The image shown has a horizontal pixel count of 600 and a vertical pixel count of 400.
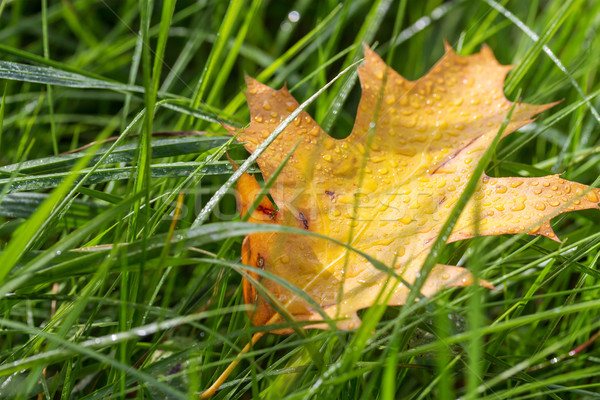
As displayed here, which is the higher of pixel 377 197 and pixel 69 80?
pixel 69 80

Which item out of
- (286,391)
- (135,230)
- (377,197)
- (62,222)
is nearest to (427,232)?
(377,197)

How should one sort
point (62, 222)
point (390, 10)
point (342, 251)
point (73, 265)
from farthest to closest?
point (390, 10), point (62, 222), point (342, 251), point (73, 265)

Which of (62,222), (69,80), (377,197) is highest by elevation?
(69,80)

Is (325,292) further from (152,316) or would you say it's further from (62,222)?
(62,222)
